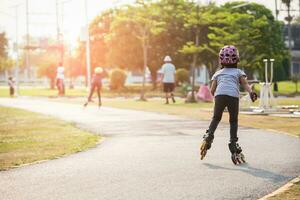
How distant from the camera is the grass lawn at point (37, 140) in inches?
378

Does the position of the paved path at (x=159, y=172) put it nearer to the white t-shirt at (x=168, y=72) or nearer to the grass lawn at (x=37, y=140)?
the grass lawn at (x=37, y=140)

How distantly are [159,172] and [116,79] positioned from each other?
1718 inches

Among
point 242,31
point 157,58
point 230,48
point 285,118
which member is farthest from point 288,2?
point 230,48

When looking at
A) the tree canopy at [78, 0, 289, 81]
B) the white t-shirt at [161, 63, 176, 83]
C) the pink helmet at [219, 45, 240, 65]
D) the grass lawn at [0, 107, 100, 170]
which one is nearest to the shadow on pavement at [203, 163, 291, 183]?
the pink helmet at [219, 45, 240, 65]

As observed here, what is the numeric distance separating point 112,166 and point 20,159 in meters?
1.67

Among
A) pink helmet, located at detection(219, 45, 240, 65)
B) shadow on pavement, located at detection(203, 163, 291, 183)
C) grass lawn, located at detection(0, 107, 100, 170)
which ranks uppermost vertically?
pink helmet, located at detection(219, 45, 240, 65)

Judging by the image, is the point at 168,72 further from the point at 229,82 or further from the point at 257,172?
the point at 257,172

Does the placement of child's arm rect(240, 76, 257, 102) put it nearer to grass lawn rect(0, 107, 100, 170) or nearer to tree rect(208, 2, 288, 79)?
grass lawn rect(0, 107, 100, 170)

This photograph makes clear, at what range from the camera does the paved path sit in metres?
6.48

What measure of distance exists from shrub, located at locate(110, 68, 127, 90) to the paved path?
126 feet

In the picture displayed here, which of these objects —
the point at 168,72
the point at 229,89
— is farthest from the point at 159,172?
the point at 168,72

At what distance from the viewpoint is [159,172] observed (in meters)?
7.88

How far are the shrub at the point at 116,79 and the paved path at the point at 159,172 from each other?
38.6 metres

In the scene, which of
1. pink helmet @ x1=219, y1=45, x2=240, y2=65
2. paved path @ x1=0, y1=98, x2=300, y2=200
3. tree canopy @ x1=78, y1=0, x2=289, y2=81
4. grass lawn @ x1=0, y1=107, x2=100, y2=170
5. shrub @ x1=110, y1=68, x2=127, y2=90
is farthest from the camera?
shrub @ x1=110, y1=68, x2=127, y2=90
